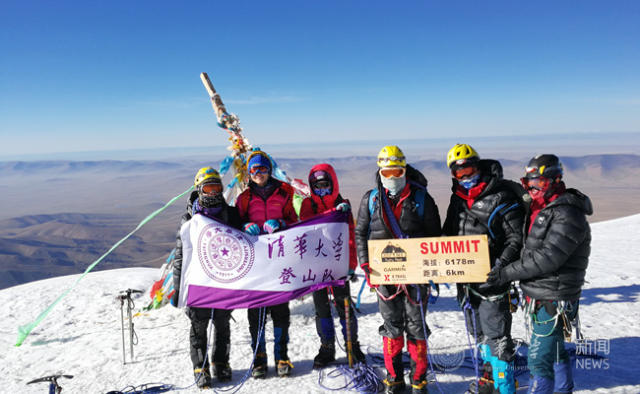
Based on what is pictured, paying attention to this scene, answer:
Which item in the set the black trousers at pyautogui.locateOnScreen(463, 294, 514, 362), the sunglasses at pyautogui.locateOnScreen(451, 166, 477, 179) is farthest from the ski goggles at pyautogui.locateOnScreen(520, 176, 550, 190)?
the black trousers at pyautogui.locateOnScreen(463, 294, 514, 362)

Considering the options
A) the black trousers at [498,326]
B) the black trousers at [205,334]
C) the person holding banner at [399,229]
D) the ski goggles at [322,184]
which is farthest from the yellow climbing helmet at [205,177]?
the black trousers at [498,326]

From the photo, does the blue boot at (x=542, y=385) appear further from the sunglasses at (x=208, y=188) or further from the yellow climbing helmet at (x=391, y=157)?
the sunglasses at (x=208, y=188)

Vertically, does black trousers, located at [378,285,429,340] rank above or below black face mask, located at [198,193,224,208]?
below

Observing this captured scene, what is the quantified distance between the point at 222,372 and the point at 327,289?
2.01 metres

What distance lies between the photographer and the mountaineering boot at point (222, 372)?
17.4ft

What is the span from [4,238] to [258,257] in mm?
259731

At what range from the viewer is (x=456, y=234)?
4.41 m

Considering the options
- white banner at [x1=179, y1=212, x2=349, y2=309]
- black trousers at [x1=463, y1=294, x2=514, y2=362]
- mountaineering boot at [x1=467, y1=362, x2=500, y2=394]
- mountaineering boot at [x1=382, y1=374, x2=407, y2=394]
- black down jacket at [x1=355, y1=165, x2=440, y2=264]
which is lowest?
mountaineering boot at [x1=382, y1=374, x2=407, y2=394]

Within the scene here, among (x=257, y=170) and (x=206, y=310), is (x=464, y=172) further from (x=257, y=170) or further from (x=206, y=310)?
(x=206, y=310)

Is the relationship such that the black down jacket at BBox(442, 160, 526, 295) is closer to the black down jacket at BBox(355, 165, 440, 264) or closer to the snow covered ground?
the black down jacket at BBox(355, 165, 440, 264)

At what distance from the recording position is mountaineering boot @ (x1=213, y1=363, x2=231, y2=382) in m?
5.30

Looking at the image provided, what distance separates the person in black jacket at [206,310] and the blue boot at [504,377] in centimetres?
368

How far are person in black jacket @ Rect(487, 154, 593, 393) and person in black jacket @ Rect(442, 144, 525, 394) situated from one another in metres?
0.18

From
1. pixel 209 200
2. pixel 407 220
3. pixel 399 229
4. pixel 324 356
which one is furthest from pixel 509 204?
pixel 209 200
